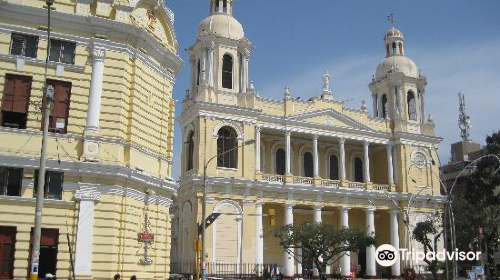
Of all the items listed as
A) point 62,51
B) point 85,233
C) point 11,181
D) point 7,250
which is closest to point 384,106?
point 62,51

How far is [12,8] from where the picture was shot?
65.3ft

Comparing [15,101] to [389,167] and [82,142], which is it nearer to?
[82,142]

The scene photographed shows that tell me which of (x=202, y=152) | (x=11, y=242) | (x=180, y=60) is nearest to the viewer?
(x=11, y=242)

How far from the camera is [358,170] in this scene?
54375mm

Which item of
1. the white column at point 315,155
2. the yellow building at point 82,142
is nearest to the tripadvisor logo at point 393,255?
the white column at point 315,155

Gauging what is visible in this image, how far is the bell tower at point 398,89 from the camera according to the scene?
54.7m

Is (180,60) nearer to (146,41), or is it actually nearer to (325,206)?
(146,41)

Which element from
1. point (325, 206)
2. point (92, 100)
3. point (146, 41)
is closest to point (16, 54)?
point (92, 100)

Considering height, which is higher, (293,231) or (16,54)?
(16,54)

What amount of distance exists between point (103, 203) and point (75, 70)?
510 cm

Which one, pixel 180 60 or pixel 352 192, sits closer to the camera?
pixel 180 60

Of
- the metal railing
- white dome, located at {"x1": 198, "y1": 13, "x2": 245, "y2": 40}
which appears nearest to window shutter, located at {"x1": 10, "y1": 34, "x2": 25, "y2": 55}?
the metal railing

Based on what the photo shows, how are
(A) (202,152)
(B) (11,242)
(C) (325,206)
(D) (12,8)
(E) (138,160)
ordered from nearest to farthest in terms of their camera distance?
(B) (11,242) < (D) (12,8) < (E) (138,160) < (A) (202,152) < (C) (325,206)

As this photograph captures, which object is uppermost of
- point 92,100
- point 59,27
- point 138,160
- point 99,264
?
point 59,27
